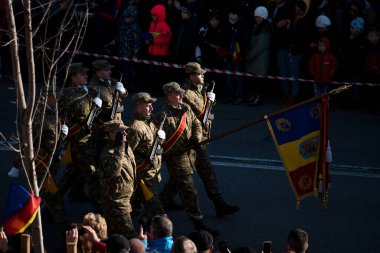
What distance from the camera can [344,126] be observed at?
17859mm

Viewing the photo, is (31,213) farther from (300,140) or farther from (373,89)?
(373,89)

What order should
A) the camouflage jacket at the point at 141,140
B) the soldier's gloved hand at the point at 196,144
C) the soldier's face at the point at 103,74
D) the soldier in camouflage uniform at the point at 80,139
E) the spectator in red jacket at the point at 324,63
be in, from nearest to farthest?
the camouflage jacket at the point at 141,140
the soldier's gloved hand at the point at 196,144
the soldier in camouflage uniform at the point at 80,139
the soldier's face at the point at 103,74
the spectator in red jacket at the point at 324,63

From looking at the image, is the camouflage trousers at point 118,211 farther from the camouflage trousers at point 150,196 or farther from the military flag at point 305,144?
the military flag at point 305,144

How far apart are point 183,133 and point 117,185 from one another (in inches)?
66.2

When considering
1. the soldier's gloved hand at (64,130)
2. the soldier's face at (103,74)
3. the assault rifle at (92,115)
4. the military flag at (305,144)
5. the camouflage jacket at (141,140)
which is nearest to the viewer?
the military flag at (305,144)

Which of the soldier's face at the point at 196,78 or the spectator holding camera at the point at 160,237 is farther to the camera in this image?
the soldier's face at the point at 196,78

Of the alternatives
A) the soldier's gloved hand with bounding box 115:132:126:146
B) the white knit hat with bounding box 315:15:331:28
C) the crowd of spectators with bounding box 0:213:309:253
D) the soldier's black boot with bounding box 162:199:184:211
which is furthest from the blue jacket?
the white knit hat with bounding box 315:15:331:28

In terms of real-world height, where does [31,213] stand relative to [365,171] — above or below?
above

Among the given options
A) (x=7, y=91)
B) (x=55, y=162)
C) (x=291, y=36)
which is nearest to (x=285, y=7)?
(x=291, y=36)

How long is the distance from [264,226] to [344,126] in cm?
506

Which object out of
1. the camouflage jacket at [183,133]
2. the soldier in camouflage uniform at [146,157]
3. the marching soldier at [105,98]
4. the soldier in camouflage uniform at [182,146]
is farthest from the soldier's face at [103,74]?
the soldier in camouflage uniform at [146,157]

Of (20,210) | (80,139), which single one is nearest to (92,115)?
(80,139)

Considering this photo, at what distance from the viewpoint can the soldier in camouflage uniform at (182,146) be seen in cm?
1286

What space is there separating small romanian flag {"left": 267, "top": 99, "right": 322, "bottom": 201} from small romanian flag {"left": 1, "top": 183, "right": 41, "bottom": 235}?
3.97 meters
